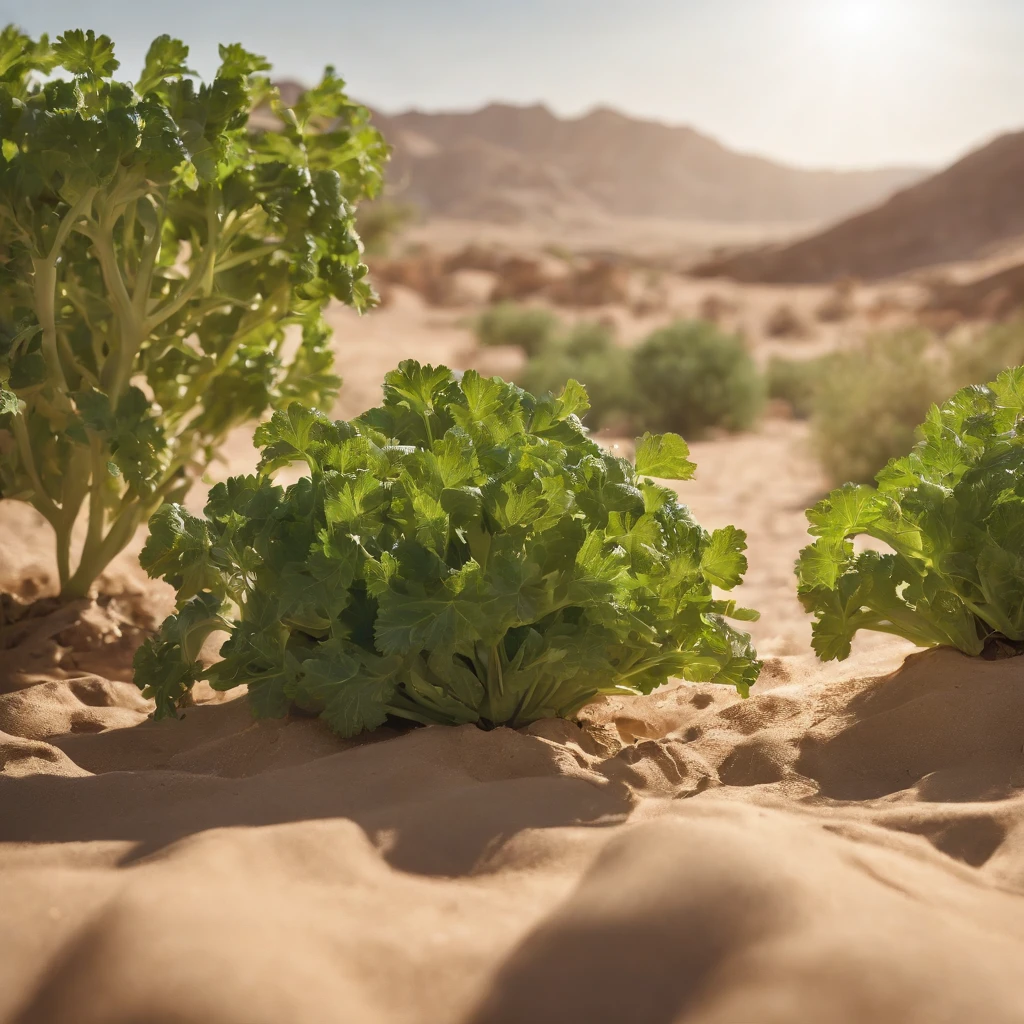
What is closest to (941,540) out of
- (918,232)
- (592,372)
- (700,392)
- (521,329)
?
(700,392)

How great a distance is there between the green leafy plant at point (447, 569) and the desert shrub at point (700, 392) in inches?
358

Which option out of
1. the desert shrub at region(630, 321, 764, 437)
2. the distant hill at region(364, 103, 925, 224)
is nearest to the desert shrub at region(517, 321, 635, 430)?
the desert shrub at region(630, 321, 764, 437)

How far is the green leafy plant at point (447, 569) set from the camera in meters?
2.46

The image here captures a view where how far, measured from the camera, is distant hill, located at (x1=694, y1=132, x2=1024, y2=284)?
1489 inches

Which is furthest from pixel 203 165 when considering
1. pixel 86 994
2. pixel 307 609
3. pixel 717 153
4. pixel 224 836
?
pixel 717 153

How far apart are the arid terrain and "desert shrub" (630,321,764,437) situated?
8.59 m

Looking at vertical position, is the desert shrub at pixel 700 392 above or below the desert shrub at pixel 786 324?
below

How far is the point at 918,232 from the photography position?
40188 millimetres

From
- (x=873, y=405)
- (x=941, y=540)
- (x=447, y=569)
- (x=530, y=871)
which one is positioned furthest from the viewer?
(x=873, y=405)

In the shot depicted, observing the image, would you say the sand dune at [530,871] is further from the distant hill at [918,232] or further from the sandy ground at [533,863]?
the distant hill at [918,232]

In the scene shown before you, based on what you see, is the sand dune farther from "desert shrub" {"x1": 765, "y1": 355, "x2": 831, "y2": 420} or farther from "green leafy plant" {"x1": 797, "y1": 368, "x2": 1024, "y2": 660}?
"desert shrub" {"x1": 765, "y1": 355, "x2": 831, "y2": 420}

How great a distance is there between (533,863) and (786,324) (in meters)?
26.1

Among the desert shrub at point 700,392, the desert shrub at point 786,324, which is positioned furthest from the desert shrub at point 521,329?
the desert shrub at point 786,324

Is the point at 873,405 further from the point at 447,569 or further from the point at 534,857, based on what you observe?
the point at 534,857
